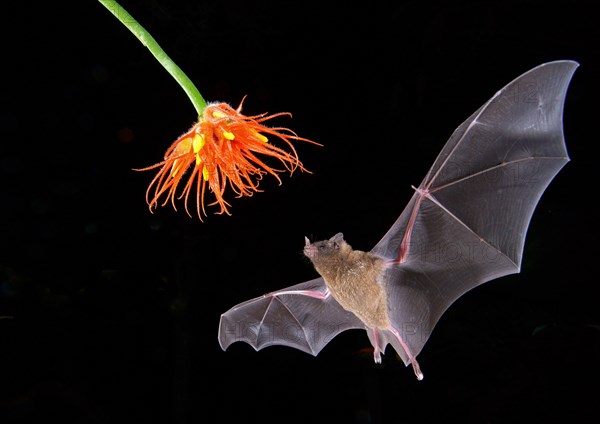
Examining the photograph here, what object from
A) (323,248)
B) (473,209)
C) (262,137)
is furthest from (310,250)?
(473,209)

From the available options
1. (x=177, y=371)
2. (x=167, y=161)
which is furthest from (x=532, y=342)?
(x=167, y=161)

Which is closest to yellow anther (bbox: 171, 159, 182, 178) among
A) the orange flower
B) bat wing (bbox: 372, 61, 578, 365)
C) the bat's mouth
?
the orange flower

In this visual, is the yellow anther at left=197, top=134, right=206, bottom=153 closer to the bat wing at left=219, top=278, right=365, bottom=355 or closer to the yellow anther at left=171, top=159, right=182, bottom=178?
the yellow anther at left=171, top=159, right=182, bottom=178

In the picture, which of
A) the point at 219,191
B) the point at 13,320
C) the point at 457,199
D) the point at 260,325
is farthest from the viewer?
the point at 13,320

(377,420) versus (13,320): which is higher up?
(13,320)

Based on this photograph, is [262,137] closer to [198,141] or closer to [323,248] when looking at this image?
[198,141]

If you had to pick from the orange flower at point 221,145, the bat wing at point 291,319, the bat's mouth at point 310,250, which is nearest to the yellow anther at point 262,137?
the orange flower at point 221,145

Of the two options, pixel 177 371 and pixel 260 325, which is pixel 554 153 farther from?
pixel 177 371
